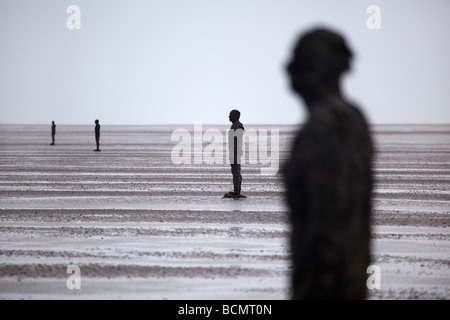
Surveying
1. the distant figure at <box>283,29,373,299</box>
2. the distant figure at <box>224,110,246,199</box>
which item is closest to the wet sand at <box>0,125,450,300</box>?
the distant figure at <box>224,110,246,199</box>

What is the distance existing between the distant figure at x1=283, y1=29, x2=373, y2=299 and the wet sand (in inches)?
155

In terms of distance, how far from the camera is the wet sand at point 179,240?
8.88 m

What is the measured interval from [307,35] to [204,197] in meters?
14.7

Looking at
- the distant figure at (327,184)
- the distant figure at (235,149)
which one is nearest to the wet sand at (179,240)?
the distant figure at (235,149)

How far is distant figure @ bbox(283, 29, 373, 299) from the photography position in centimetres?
434

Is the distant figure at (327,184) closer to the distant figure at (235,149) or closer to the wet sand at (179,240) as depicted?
the wet sand at (179,240)

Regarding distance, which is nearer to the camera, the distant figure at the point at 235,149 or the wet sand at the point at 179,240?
the wet sand at the point at 179,240

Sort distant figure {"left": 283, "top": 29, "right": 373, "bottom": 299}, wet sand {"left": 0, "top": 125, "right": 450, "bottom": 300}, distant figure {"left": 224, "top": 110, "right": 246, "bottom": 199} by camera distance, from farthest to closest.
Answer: distant figure {"left": 224, "top": 110, "right": 246, "bottom": 199}, wet sand {"left": 0, "top": 125, "right": 450, "bottom": 300}, distant figure {"left": 283, "top": 29, "right": 373, "bottom": 299}

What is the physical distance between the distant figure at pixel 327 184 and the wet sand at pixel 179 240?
3944mm

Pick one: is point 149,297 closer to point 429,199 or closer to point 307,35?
point 307,35

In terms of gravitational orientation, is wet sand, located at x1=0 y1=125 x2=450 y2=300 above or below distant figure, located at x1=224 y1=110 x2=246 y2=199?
below

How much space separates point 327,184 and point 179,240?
319 inches

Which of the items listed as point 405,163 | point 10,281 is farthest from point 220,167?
point 10,281

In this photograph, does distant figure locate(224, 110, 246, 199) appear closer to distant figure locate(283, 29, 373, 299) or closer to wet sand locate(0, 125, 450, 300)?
wet sand locate(0, 125, 450, 300)
